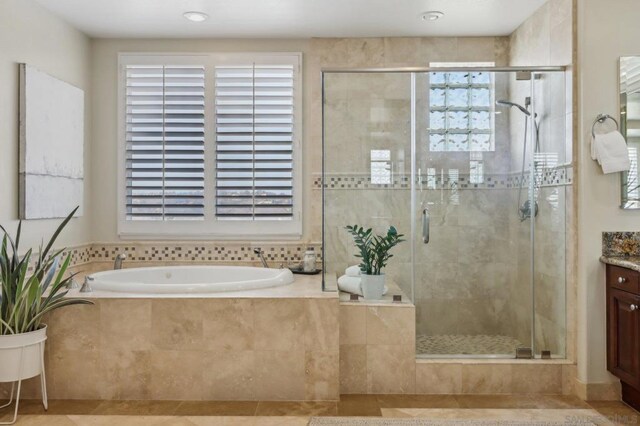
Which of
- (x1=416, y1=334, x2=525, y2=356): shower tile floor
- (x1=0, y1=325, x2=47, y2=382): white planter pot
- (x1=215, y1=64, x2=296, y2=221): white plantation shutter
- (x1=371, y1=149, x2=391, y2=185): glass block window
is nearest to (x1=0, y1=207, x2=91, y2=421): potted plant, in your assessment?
(x1=0, y1=325, x2=47, y2=382): white planter pot

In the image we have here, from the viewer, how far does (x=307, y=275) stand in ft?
11.8

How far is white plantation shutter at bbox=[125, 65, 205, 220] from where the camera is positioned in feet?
12.9

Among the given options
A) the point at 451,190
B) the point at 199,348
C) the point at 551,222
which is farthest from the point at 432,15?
the point at 199,348

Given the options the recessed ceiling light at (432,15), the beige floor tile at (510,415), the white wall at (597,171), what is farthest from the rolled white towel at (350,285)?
the recessed ceiling light at (432,15)

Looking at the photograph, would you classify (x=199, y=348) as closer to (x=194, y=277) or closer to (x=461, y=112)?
(x=194, y=277)

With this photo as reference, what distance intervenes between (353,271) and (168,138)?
1861 mm

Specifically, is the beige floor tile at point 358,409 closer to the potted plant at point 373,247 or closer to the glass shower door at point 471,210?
Answer: the glass shower door at point 471,210

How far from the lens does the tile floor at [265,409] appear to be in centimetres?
258

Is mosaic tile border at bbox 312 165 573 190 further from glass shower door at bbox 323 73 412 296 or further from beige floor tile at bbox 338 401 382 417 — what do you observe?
beige floor tile at bbox 338 401 382 417

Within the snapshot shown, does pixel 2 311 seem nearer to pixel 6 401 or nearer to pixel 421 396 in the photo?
pixel 6 401

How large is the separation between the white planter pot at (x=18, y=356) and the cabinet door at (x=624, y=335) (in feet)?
10.1

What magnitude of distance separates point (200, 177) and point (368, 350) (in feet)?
6.24

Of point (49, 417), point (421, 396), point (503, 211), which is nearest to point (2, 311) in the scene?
point (49, 417)

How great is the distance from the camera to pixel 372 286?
312 cm
